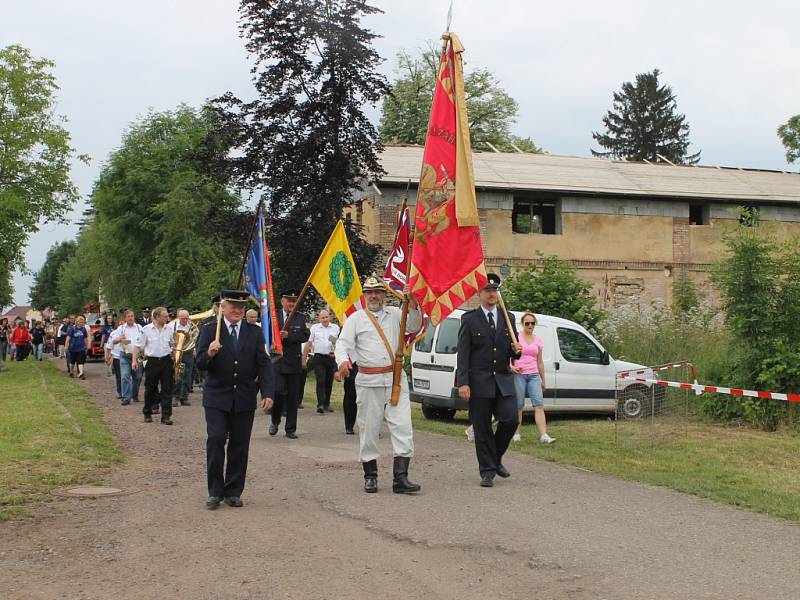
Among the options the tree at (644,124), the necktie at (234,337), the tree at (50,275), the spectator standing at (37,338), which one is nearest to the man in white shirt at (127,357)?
the necktie at (234,337)

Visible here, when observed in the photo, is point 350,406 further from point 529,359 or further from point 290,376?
point 529,359

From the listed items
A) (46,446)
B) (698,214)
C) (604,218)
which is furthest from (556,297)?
(698,214)

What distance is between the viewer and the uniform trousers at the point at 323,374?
59.5 ft

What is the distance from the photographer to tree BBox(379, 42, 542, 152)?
58.8 m

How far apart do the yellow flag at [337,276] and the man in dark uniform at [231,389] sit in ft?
16.7

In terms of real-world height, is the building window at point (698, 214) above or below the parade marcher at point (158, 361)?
above

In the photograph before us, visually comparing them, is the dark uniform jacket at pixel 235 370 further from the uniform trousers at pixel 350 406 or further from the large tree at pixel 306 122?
the large tree at pixel 306 122

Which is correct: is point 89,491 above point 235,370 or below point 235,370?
below

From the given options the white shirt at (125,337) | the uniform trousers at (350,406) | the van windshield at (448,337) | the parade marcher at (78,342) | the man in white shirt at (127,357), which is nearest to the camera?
the uniform trousers at (350,406)

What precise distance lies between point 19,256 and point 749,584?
36115 mm

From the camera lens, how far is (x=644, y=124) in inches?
2945

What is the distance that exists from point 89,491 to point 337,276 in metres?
5.72

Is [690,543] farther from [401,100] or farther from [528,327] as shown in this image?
[401,100]

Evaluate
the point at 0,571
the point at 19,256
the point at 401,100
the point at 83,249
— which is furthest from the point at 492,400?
the point at 83,249
